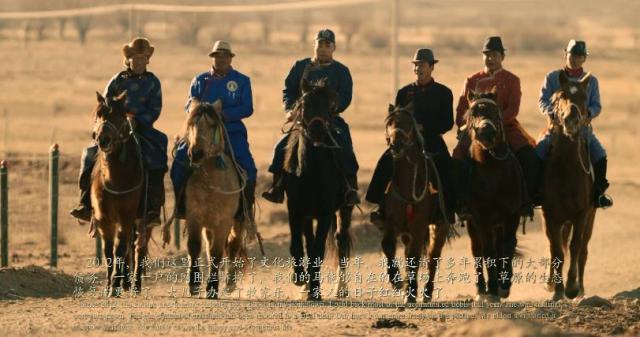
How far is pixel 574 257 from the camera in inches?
579

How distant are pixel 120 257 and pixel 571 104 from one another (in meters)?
4.56

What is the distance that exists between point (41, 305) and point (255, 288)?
3.16 m

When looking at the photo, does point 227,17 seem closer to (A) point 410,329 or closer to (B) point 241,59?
(B) point 241,59

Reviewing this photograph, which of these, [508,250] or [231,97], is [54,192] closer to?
[231,97]

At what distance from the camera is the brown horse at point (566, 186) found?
14250 millimetres

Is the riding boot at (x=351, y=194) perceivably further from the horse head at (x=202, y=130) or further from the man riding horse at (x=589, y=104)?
the man riding horse at (x=589, y=104)

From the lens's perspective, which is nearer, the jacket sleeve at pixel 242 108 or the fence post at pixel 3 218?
the jacket sleeve at pixel 242 108

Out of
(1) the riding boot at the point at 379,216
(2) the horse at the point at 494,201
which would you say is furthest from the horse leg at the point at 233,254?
(2) the horse at the point at 494,201

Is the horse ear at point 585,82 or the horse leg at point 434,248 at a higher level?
the horse ear at point 585,82

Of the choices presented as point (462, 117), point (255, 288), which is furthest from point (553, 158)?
point (255, 288)

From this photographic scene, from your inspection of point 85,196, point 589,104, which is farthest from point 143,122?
point 589,104

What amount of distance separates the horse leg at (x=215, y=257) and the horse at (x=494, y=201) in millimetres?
2451

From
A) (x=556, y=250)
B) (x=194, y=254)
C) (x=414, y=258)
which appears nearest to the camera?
(x=414, y=258)

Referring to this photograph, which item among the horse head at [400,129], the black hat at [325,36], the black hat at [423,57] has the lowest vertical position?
the horse head at [400,129]
